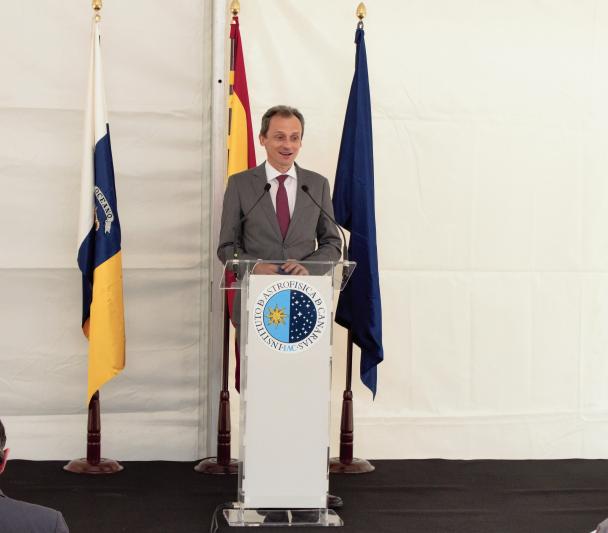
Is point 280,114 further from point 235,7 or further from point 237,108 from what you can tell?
point 235,7

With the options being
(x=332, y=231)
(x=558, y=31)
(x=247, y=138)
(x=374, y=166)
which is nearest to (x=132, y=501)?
(x=332, y=231)

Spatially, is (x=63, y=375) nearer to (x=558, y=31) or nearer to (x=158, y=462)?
(x=158, y=462)

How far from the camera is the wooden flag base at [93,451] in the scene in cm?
477

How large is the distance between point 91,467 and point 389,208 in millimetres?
1974

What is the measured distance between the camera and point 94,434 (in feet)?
15.7

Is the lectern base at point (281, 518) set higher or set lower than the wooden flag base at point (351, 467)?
higher

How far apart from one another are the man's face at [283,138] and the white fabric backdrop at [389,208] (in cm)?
84

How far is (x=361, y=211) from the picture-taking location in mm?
4902

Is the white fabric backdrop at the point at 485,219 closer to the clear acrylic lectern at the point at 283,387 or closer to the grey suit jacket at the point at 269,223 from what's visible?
the grey suit jacket at the point at 269,223

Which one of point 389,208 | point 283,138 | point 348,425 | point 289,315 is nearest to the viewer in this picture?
point 289,315

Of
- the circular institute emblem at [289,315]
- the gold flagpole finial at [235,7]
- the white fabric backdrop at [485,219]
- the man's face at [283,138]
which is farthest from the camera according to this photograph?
the white fabric backdrop at [485,219]

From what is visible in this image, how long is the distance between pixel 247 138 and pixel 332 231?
0.76 metres

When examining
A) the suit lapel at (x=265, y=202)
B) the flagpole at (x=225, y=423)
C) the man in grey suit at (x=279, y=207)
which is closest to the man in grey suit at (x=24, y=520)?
the man in grey suit at (x=279, y=207)

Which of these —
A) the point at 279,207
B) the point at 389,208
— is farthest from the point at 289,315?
the point at 389,208
